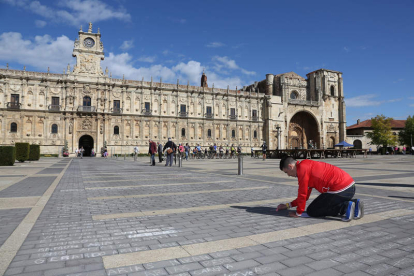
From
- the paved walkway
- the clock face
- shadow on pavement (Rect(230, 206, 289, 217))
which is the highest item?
the clock face

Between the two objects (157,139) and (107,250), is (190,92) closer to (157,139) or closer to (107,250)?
(157,139)

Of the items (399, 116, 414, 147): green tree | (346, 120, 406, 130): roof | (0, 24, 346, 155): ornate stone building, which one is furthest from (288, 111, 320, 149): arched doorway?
(399, 116, 414, 147): green tree

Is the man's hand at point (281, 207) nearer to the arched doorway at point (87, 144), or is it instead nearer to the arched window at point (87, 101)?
the arched window at point (87, 101)

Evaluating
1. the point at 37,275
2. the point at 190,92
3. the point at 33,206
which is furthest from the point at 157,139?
the point at 37,275

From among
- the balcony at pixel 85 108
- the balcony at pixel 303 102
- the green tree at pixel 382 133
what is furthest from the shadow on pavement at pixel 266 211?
the green tree at pixel 382 133

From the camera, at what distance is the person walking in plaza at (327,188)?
4074 mm

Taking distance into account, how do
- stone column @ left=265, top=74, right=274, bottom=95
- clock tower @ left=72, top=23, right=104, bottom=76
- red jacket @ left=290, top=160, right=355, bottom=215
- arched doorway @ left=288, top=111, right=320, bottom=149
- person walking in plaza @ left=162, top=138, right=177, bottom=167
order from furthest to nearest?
arched doorway @ left=288, top=111, right=320, bottom=149, stone column @ left=265, top=74, right=274, bottom=95, clock tower @ left=72, top=23, right=104, bottom=76, person walking in plaza @ left=162, top=138, right=177, bottom=167, red jacket @ left=290, top=160, right=355, bottom=215

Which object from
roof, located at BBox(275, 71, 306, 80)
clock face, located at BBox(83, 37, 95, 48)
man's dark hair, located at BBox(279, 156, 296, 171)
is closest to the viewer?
man's dark hair, located at BBox(279, 156, 296, 171)

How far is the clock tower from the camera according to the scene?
40.0m

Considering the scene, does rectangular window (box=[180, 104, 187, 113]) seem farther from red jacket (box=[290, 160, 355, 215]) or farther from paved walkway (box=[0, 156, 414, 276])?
red jacket (box=[290, 160, 355, 215])

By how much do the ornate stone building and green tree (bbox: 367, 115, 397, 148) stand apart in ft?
18.7

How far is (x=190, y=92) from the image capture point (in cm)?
4600

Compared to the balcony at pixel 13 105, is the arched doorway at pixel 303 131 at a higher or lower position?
lower

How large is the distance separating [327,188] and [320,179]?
19 cm
